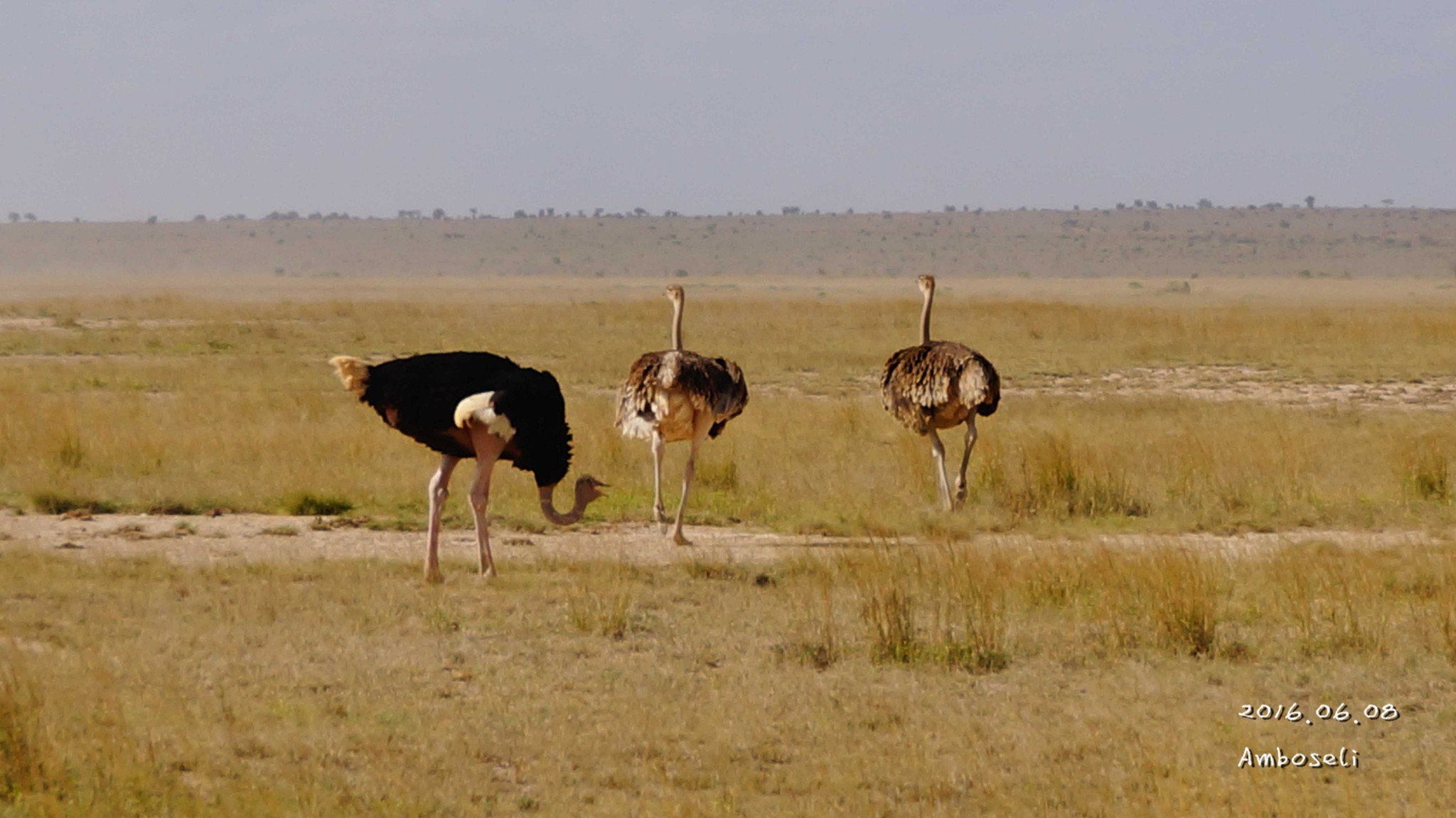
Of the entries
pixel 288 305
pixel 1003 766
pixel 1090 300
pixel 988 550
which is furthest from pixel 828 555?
pixel 1090 300

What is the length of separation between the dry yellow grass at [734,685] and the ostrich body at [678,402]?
4.66ft

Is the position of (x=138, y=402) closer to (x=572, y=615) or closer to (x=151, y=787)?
(x=572, y=615)

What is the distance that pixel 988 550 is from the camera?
34.0 ft

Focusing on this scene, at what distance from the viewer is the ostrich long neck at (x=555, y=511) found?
9.70m

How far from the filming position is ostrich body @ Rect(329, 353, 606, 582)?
9070 millimetres

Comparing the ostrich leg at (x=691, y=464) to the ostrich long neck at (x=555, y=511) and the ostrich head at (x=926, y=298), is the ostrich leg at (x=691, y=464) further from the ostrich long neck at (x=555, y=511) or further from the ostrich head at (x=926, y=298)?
the ostrich head at (x=926, y=298)

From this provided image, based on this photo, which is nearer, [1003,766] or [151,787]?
[151,787]

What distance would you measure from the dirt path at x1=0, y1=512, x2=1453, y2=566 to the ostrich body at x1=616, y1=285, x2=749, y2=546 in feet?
1.23

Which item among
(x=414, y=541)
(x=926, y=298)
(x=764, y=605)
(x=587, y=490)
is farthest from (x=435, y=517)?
(x=926, y=298)

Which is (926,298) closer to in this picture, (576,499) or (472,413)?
(576,499)

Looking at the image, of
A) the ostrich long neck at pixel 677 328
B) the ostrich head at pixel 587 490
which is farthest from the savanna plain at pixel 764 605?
the ostrich long neck at pixel 677 328

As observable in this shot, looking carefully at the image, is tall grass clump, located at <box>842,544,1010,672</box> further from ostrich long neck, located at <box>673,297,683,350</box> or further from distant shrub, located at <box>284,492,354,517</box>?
distant shrub, located at <box>284,492,354,517</box>

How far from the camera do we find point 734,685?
7.34 metres

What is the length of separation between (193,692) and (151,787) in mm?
1240
